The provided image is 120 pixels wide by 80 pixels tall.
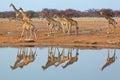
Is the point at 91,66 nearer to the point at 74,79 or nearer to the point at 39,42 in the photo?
the point at 74,79

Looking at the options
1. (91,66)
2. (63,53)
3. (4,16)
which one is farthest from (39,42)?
(4,16)

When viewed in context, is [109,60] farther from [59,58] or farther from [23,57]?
[23,57]

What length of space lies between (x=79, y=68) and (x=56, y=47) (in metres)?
6.98

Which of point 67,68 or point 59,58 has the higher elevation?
point 67,68

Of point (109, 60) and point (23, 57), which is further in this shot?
point (23, 57)

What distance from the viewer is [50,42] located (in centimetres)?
2544

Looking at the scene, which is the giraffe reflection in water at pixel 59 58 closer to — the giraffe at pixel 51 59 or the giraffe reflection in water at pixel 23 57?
the giraffe at pixel 51 59

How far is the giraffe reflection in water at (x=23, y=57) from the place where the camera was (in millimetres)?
18009

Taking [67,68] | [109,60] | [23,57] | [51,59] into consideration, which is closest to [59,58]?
[51,59]

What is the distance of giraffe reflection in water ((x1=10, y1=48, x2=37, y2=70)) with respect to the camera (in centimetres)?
1801

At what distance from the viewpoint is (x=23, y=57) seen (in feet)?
65.1

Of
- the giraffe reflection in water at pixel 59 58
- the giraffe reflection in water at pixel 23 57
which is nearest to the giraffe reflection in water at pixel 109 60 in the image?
the giraffe reflection in water at pixel 59 58

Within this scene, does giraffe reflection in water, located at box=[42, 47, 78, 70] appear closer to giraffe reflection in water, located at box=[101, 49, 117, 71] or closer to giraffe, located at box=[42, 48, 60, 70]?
giraffe, located at box=[42, 48, 60, 70]

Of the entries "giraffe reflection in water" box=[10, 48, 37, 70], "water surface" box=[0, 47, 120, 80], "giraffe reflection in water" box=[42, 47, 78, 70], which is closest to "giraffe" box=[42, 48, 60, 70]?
"giraffe reflection in water" box=[42, 47, 78, 70]
